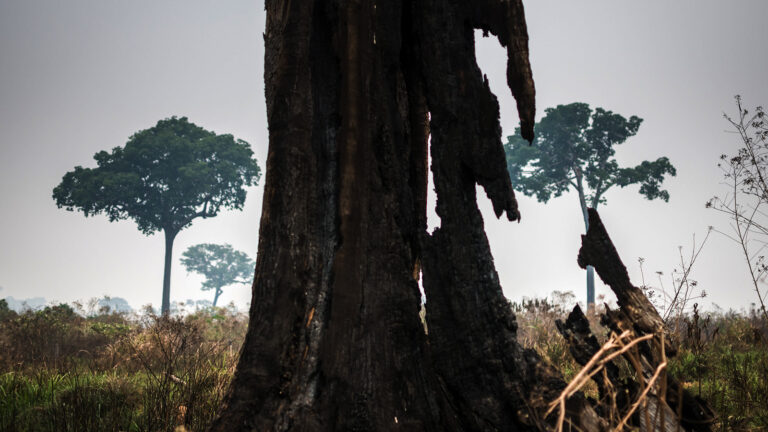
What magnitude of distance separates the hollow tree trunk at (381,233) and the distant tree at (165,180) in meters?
32.7

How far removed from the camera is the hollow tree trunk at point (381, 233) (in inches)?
80.3

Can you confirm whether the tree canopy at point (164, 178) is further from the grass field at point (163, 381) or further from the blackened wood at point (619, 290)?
the blackened wood at point (619, 290)

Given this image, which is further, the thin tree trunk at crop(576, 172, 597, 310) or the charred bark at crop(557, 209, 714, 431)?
the thin tree trunk at crop(576, 172, 597, 310)

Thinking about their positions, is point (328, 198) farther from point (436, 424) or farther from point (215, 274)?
point (215, 274)

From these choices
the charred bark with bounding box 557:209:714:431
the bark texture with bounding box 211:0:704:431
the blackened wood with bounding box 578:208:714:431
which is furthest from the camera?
the blackened wood with bounding box 578:208:714:431

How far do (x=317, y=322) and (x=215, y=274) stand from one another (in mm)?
76106

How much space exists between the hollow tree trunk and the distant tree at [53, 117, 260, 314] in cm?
3266

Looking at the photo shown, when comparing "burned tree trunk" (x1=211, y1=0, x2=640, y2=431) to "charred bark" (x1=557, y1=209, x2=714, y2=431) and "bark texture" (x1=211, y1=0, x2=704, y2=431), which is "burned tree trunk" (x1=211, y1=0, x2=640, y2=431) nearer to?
"bark texture" (x1=211, y1=0, x2=704, y2=431)

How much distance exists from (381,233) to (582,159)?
3398 cm

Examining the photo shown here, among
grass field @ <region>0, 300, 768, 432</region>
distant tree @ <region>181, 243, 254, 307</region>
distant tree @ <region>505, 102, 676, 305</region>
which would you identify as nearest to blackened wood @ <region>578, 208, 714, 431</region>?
grass field @ <region>0, 300, 768, 432</region>

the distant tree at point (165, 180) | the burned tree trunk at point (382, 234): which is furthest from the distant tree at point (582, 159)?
the burned tree trunk at point (382, 234)

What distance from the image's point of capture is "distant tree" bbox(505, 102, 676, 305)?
98.9ft

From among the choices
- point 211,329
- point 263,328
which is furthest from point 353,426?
point 211,329

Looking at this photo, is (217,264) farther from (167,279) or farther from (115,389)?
(115,389)
